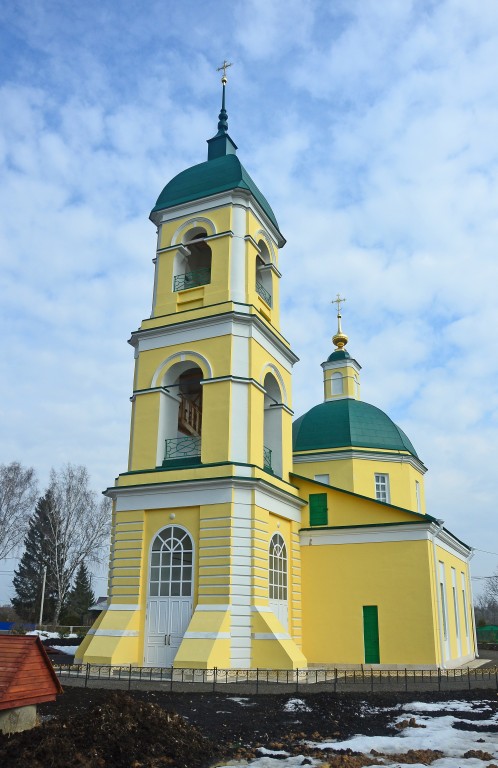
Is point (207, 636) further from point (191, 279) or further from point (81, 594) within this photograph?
point (81, 594)

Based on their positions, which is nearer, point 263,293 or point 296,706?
point 296,706

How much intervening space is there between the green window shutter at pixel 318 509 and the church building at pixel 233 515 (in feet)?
0.15

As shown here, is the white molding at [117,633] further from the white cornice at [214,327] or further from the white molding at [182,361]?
the white cornice at [214,327]

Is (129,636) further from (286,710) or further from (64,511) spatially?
(64,511)

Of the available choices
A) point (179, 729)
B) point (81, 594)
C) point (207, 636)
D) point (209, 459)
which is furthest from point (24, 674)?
point (81, 594)

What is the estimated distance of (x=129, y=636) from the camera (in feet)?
55.8

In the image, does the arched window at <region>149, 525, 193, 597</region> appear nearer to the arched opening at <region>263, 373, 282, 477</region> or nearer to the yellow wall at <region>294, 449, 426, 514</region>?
the arched opening at <region>263, 373, 282, 477</region>

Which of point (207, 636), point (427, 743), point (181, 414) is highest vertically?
point (181, 414)

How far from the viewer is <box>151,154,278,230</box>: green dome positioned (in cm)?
2094

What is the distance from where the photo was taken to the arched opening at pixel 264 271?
22.0 metres

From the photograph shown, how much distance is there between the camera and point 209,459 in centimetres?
1794

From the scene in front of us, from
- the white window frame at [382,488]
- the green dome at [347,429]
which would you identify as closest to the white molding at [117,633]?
the green dome at [347,429]

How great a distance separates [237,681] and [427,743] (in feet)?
23.8

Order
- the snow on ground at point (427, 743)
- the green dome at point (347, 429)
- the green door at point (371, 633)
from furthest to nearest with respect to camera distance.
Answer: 1. the green dome at point (347, 429)
2. the green door at point (371, 633)
3. the snow on ground at point (427, 743)
